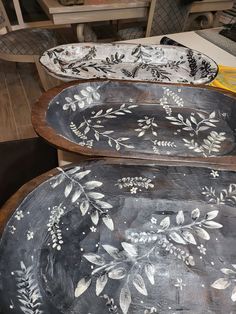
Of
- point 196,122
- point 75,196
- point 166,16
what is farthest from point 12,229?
point 166,16

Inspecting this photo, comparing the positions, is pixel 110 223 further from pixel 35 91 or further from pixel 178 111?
pixel 35 91

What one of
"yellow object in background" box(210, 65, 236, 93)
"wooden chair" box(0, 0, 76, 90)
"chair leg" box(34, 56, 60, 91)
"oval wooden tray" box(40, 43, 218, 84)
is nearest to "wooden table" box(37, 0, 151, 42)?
"wooden chair" box(0, 0, 76, 90)

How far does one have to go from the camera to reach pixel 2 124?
5.41 feet

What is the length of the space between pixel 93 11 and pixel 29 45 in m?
0.38

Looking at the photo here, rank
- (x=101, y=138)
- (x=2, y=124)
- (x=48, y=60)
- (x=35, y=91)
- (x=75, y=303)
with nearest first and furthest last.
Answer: (x=75, y=303) < (x=101, y=138) < (x=48, y=60) < (x=2, y=124) < (x=35, y=91)

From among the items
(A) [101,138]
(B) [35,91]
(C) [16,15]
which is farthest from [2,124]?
(A) [101,138]

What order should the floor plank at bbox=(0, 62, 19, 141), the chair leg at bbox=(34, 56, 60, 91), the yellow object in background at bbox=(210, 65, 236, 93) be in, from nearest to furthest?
the yellow object in background at bbox=(210, 65, 236, 93)
the floor plank at bbox=(0, 62, 19, 141)
the chair leg at bbox=(34, 56, 60, 91)

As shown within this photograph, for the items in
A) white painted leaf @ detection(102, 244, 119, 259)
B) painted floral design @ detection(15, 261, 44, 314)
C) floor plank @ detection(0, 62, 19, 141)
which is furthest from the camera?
floor plank @ detection(0, 62, 19, 141)

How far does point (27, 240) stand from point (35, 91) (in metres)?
1.57


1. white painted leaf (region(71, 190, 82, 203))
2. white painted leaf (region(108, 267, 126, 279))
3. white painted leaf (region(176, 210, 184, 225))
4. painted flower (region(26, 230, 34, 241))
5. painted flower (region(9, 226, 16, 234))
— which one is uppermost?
painted flower (region(9, 226, 16, 234))

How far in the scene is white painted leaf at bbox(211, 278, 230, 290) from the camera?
0.51 metres

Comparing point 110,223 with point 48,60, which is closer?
point 110,223

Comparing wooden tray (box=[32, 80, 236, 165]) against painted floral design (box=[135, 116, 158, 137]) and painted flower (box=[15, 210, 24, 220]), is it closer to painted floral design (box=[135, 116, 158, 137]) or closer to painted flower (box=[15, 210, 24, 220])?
painted floral design (box=[135, 116, 158, 137])

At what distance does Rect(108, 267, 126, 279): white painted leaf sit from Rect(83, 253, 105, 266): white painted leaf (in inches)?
0.8
